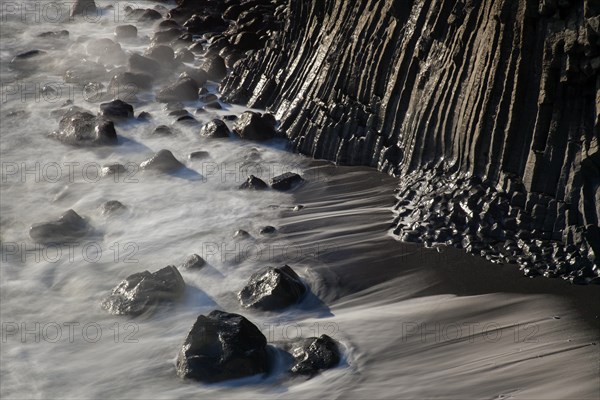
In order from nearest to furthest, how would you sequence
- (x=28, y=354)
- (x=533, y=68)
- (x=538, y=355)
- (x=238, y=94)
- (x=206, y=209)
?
(x=538, y=355), (x=28, y=354), (x=533, y=68), (x=206, y=209), (x=238, y=94)

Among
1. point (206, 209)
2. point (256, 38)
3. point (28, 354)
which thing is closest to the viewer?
point (28, 354)

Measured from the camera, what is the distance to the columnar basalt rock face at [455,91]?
22.1 ft

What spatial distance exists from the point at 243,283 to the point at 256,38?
5323 millimetres

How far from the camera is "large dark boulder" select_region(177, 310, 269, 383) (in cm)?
A: 556

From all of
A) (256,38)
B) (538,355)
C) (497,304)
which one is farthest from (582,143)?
(256,38)

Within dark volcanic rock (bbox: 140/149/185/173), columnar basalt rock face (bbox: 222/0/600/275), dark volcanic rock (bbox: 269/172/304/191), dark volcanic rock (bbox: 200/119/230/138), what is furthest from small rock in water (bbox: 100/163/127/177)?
columnar basalt rock face (bbox: 222/0/600/275)

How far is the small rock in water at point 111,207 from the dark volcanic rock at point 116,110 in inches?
84.7

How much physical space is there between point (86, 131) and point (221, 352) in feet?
15.2

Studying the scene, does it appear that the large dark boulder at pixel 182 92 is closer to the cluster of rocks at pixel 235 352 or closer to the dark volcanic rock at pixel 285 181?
the dark volcanic rock at pixel 285 181

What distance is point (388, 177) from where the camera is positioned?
26.6 feet

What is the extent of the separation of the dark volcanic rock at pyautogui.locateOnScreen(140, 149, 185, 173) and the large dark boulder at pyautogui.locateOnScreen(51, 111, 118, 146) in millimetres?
799

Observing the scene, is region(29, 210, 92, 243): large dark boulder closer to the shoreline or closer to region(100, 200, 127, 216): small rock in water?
region(100, 200, 127, 216): small rock in water

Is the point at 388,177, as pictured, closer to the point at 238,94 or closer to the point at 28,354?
the point at 238,94

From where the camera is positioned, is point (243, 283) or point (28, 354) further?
point (243, 283)
